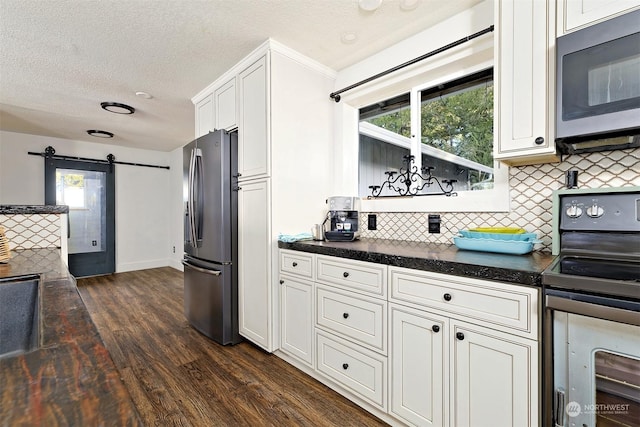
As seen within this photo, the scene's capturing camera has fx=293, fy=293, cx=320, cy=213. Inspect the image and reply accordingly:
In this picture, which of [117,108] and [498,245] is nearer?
[498,245]

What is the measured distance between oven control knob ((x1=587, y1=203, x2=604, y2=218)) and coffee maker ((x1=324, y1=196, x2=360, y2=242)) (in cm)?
133

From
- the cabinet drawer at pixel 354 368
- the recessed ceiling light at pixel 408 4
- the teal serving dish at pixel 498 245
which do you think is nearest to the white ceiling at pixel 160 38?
the recessed ceiling light at pixel 408 4

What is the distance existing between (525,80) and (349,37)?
1.26 meters

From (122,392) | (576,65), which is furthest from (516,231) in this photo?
(122,392)

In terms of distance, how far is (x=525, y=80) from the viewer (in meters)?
1.43

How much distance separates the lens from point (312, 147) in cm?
255

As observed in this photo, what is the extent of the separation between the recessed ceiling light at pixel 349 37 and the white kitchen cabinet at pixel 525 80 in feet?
3.10

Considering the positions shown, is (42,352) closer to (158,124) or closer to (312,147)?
(312,147)

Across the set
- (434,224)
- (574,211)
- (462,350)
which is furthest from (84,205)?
(574,211)

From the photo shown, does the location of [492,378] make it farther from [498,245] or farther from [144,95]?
[144,95]

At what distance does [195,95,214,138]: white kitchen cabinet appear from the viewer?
300 centimetres

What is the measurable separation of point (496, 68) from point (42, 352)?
80.0 inches

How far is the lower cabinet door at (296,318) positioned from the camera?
2025 millimetres

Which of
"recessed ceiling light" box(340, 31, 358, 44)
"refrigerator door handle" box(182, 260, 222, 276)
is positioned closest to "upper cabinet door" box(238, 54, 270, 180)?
"recessed ceiling light" box(340, 31, 358, 44)
